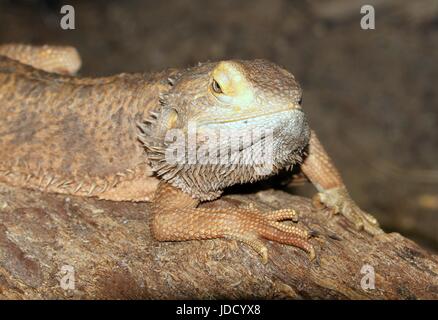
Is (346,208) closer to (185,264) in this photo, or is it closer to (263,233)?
(263,233)

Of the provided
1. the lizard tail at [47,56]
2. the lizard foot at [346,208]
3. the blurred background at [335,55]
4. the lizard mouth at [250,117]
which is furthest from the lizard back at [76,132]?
the blurred background at [335,55]

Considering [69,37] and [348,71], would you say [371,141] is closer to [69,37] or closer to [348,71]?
[348,71]

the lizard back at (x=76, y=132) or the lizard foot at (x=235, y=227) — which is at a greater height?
the lizard back at (x=76, y=132)

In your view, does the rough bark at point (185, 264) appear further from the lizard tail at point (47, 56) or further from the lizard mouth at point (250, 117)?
the lizard tail at point (47, 56)

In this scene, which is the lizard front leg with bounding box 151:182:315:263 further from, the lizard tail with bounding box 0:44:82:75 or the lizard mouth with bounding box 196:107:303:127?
the lizard tail with bounding box 0:44:82:75

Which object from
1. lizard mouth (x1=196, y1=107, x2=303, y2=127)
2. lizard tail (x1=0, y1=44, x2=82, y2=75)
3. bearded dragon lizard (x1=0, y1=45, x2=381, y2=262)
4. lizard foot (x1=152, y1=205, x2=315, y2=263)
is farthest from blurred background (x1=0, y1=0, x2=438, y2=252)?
lizard mouth (x1=196, y1=107, x2=303, y2=127)

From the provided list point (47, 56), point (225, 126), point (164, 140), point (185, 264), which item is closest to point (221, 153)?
point (225, 126)
